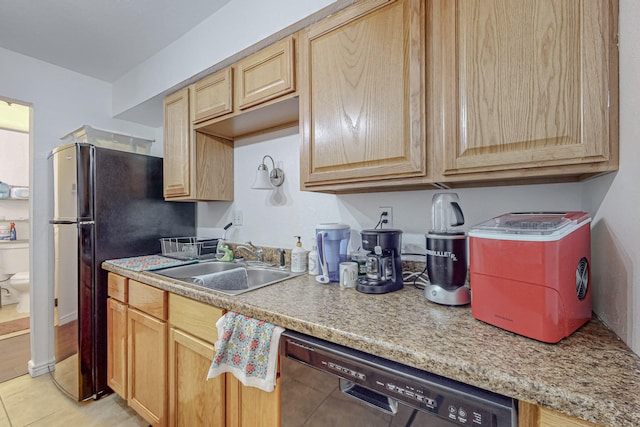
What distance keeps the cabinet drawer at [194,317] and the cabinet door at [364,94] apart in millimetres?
722

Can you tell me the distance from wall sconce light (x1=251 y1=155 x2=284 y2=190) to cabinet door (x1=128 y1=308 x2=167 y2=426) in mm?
906

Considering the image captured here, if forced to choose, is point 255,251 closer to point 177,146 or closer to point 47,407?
point 177,146

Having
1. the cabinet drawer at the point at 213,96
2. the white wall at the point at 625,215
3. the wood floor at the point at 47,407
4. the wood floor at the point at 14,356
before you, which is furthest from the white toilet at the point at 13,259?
the white wall at the point at 625,215

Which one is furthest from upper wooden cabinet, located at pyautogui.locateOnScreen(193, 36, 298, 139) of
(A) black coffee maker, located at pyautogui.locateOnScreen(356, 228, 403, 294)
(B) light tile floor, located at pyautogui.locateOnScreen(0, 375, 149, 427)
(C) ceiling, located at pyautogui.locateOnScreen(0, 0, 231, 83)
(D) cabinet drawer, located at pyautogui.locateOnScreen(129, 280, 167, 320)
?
(B) light tile floor, located at pyautogui.locateOnScreen(0, 375, 149, 427)

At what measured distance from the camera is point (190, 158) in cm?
185

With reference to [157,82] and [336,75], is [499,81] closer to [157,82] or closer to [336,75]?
[336,75]

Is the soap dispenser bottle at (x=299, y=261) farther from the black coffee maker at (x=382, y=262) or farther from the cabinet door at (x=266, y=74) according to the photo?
the cabinet door at (x=266, y=74)

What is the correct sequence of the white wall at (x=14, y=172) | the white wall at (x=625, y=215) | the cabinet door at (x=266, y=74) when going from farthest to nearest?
the white wall at (x=14, y=172) < the cabinet door at (x=266, y=74) < the white wall at (x=625, y=215)

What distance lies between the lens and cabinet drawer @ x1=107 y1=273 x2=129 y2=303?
1.63m

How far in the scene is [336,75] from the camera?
118 cm

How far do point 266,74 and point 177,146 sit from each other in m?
0.93

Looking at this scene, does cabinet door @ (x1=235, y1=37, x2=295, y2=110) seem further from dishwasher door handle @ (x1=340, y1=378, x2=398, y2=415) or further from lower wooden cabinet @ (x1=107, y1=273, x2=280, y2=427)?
dishwasher door handle @ (x1=340, y1=378, x2=398, y2=415)

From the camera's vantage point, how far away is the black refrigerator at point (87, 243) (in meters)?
1.76

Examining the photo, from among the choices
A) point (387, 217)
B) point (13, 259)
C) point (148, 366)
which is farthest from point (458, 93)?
point (13, 259)
